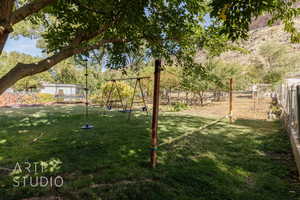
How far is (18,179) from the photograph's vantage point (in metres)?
2.88

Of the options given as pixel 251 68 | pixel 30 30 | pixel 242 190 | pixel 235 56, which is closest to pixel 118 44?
pixel 242 190

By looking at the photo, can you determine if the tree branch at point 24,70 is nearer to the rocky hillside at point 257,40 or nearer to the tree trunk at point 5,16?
the tree trunk at point 5,16

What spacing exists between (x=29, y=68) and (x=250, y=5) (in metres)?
2.77

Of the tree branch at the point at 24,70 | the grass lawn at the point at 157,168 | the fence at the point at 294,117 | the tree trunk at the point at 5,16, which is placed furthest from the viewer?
the fence at the point at 294,117

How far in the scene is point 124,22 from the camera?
2.90 meters

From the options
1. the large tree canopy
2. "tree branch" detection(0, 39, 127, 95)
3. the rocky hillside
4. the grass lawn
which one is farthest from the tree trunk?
the rocky hillside

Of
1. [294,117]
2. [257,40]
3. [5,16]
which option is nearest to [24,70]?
[5,16]

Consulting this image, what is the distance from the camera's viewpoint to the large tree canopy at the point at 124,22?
191cm

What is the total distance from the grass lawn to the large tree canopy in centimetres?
176

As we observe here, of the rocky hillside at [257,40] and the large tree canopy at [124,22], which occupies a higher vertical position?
the rocky hillside at [257,40]

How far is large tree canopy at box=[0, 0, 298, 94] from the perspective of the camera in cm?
191

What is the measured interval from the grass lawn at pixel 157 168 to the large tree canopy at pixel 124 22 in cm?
176

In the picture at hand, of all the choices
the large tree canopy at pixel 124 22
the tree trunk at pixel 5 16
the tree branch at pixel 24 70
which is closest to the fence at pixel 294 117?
the large tree canopy at pixel 124 22

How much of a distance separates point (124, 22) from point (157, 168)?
8.53 ft
